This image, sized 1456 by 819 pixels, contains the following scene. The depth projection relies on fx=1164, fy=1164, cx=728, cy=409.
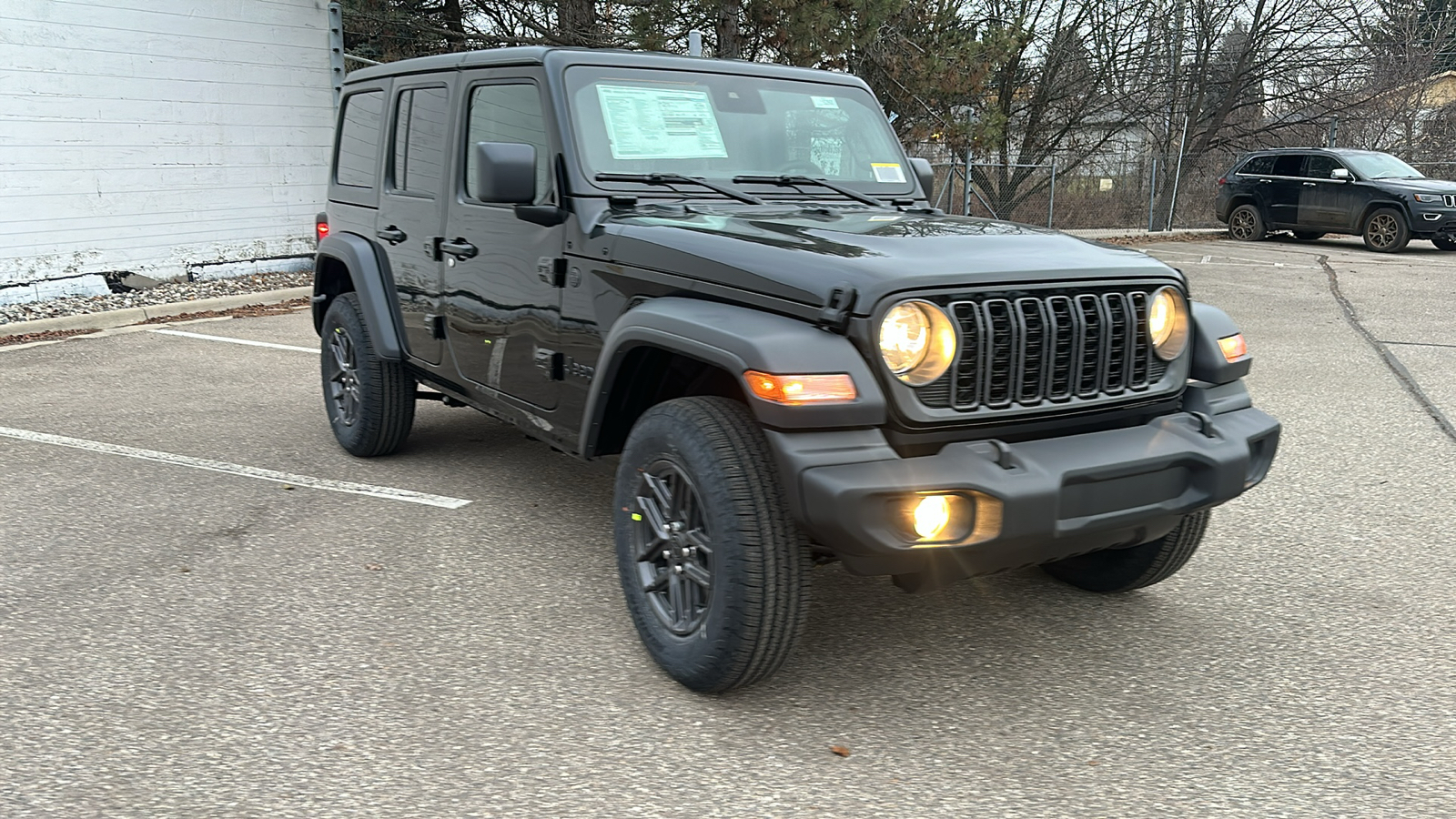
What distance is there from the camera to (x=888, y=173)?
4590 mm

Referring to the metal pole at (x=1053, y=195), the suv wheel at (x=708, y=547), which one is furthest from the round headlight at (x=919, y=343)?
the metal pole at (x=1053, y=195)

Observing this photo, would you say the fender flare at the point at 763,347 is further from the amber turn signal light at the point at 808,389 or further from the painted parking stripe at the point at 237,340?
the painted parking stripe at the point at 237,340

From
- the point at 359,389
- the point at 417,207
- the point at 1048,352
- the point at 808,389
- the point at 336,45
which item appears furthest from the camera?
the point at 336,45

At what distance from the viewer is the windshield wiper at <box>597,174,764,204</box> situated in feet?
13.0

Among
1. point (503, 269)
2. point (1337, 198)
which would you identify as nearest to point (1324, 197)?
point (1337, 198)

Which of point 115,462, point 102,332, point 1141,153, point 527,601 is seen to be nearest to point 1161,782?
point 527,601

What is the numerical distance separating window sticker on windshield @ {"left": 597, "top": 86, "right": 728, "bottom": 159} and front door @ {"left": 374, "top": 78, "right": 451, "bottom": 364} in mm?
937

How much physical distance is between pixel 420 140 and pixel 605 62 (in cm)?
114

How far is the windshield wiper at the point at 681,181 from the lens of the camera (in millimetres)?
3973

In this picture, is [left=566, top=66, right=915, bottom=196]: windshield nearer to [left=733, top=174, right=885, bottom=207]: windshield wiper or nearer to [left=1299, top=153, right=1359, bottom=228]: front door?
[left=733, top=174, right=885, bottom=207]: windshield wiper

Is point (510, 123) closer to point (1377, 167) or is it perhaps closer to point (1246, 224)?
point (1377, 167)

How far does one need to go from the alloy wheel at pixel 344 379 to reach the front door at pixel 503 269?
1017mm

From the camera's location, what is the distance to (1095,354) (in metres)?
3.18

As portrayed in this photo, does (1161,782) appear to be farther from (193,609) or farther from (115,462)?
(115,462)
